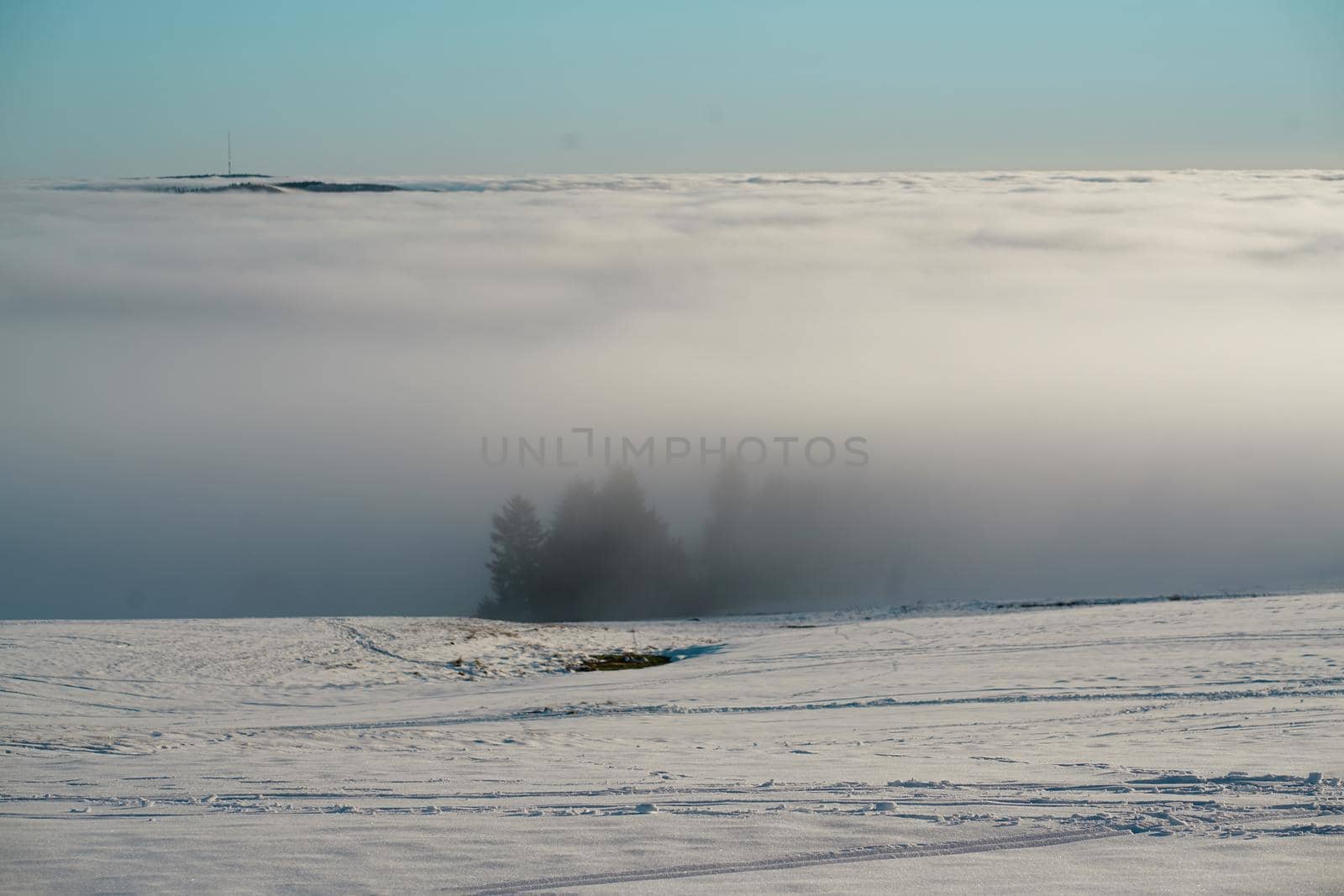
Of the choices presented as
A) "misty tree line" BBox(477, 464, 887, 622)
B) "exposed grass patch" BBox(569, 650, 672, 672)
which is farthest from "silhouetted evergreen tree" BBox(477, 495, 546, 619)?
"exposed grass patch" BBox(569, 650, 672, 672)

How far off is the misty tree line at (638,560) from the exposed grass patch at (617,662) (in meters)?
25.1

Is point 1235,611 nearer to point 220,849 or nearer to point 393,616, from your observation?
point 393,616

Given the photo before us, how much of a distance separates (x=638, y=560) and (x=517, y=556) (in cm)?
638

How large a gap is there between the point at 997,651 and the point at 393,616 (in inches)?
591

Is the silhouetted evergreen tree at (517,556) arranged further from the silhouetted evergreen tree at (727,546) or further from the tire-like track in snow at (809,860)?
the tire-like track in snow at (809,860)

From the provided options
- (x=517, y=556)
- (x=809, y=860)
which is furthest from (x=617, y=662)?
(x=517, y=556)

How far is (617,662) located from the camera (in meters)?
24.7

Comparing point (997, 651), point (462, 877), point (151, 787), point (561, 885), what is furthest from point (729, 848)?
point (997, 651)

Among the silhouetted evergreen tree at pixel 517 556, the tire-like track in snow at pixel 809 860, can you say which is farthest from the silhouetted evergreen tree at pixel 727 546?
the tire-like track in snow at pixel 809 860

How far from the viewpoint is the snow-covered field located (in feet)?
23.2

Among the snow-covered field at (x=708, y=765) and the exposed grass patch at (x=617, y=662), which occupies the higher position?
the snow-covered field at (x=708, y=765)

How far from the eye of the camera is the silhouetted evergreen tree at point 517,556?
54.3 m

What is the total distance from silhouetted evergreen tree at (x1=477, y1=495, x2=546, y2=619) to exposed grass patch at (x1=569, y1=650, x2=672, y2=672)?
2880 centimetres

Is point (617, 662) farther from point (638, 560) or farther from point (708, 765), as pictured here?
point (638, 560)
